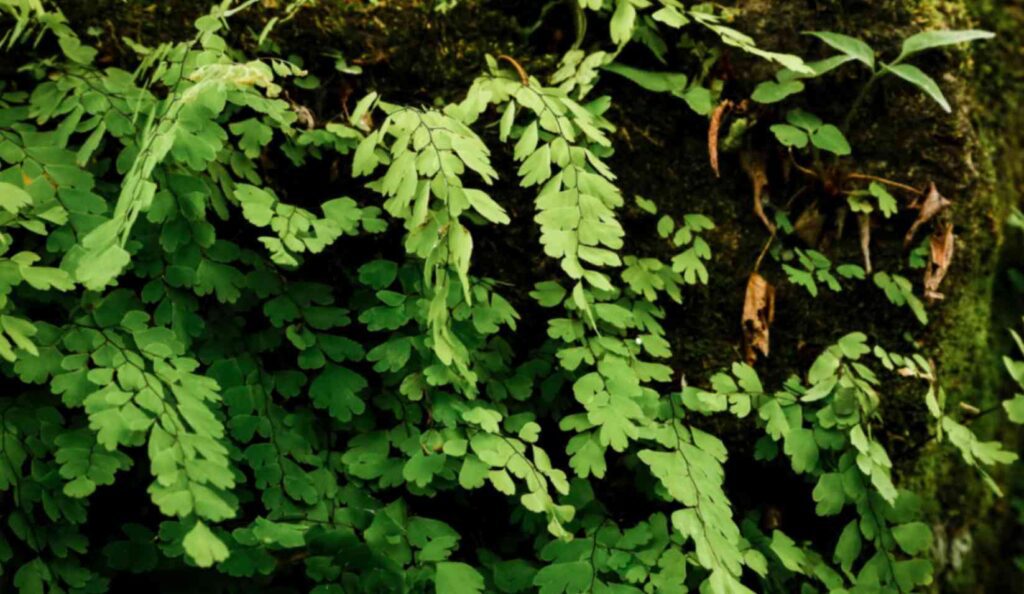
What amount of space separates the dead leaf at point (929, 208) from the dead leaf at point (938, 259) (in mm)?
46

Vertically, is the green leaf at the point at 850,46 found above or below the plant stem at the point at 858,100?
above

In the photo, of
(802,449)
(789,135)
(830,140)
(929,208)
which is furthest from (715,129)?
(802,449)

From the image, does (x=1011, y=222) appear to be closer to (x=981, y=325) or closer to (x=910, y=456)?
(x=981, y=325)

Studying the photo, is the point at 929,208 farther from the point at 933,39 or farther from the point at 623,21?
the point at 623,21

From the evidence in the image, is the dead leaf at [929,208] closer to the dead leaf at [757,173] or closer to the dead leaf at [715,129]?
the dead leaf at [757,173]

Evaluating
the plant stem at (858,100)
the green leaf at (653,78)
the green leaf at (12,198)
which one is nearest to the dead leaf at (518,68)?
the green leaf at (653,78)

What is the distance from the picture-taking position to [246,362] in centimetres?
184

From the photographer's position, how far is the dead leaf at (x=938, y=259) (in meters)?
2.18

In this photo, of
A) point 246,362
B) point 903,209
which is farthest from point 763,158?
point 246,362

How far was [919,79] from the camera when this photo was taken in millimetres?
2047

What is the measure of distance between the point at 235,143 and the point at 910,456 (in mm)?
1939

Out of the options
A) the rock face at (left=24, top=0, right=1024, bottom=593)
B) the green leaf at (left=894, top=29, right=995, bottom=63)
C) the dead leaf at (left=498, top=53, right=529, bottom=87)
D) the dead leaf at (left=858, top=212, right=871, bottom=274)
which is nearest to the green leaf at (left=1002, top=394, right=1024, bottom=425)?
the rock face at (left=24, top=0, right=1024, bottom=593)

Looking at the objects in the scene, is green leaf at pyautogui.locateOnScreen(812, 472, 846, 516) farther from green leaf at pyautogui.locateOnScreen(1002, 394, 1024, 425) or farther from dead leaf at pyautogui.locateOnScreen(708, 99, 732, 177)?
dead leaf at pyautogui.locateOnScreen(708, 99, 732, 177)

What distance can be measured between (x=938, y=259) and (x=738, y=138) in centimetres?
62
